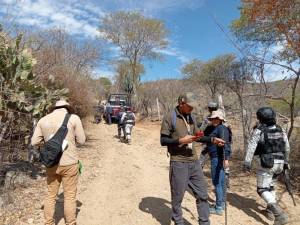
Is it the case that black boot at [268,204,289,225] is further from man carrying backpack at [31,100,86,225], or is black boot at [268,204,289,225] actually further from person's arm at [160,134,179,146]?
man carrying backpack at [31,100,86,225]

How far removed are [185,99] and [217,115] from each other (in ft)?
4.95

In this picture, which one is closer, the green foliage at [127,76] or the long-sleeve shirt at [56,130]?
the long-sleeve shirt at [56,130]

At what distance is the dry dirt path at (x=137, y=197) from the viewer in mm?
5891

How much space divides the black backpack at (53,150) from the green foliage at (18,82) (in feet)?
9.14

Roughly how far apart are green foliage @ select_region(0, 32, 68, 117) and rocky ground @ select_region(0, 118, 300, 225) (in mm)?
1568

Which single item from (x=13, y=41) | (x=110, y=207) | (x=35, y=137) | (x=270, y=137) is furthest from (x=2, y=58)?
(x=270, y=137)

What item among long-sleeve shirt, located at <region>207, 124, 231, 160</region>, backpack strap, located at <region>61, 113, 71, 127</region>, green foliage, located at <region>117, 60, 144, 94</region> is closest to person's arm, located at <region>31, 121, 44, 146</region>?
backpack strap, located at <region>61, 113, 71, 127</region>

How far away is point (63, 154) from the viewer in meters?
4.84

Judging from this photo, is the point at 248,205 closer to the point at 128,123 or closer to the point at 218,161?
the point at 218,161

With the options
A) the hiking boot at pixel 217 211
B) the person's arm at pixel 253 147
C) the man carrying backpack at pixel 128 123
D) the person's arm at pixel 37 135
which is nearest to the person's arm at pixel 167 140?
the person's arm at pixel 253 147

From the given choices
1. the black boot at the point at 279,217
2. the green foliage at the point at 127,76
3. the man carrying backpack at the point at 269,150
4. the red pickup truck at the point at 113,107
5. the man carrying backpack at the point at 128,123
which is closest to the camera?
the black boot at the point at 279,217

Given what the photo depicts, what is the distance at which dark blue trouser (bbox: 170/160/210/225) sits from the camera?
4801 millimetres

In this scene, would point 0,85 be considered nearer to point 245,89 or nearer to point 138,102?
point 245,89

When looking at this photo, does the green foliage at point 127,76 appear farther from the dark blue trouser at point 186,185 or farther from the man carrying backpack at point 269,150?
the dark blue trouser at point 186,185
